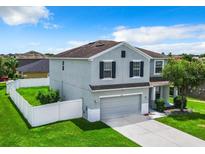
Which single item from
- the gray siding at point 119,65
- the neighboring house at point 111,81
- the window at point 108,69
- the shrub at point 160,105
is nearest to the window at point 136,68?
the neighboring house at point 111,81

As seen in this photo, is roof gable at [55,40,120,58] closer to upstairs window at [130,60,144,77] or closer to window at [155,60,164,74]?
upstairs window at [130,60,144,77]

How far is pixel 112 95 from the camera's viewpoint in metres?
17.2

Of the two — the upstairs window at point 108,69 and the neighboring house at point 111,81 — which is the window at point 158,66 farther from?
the upstairs window at point 108,69

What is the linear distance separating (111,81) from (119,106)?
2.30 meters

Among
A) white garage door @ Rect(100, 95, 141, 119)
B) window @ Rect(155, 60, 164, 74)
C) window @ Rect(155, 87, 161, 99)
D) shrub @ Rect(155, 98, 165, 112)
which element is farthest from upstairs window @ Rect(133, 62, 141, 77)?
window @ Rect(155, 87, 161, 99)

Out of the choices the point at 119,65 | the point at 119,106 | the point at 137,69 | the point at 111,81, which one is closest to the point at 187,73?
the point at 137,69

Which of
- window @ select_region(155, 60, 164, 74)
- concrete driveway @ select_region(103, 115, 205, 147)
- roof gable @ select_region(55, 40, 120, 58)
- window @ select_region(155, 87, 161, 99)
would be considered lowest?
concrete driveway @ select_region(103, 115, 205, 147)

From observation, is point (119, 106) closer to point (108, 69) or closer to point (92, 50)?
point (108, 69)

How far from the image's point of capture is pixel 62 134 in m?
13.9

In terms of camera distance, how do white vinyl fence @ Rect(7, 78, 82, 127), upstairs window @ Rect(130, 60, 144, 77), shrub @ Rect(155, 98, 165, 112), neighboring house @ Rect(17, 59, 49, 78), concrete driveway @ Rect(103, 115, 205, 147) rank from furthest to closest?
neighboring house @ Rect(17, 59, 49, 78), shrub @ Rect(155, 98, 165, 112), upstairs window @ Rect(130, 60, 144, 77), white vinyl fence @ Rect(7, 78, 82, 127), concrete driveway @ Rect(103, 115, 205, 147)

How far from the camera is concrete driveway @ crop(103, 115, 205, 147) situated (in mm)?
12773

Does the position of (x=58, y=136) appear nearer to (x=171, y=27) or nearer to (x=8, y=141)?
(x=8, y=141)

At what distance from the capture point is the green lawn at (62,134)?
12.5 m

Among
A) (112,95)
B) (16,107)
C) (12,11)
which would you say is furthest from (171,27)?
(16,107)
